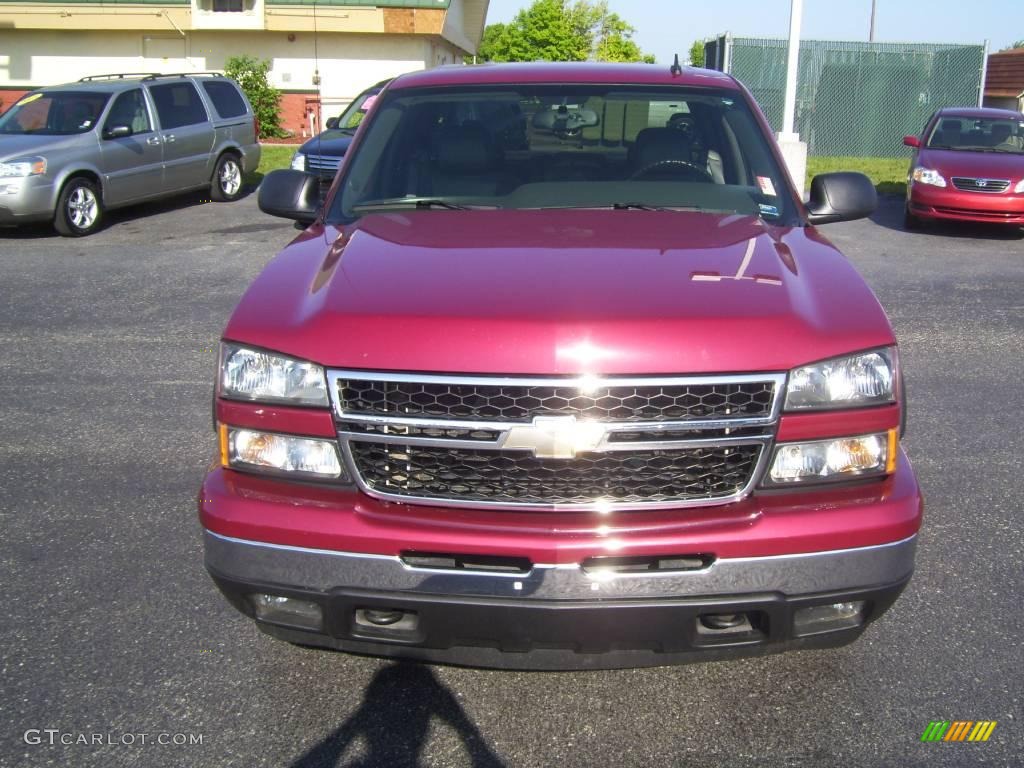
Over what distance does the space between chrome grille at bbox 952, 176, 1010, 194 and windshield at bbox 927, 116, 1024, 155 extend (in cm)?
123

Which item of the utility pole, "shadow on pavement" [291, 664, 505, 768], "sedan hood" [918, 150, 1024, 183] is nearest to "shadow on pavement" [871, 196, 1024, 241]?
"sedan hood" [918, 150, 1024, 183]

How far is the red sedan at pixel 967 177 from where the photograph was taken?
12.6 m

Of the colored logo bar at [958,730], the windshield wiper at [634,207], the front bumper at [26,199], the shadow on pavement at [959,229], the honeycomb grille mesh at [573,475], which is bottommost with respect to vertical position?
the colored logo bar at [958,730]

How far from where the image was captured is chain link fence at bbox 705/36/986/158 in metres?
22.5

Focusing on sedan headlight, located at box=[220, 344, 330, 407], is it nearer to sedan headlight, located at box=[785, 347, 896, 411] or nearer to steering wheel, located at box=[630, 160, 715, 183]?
sedan headlight, located at box=[785, 347, 896, 411]

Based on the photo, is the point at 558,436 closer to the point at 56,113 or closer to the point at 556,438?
the point at 556,438

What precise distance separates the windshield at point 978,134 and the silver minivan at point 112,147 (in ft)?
32.6

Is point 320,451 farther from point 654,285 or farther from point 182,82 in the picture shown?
point 182,82

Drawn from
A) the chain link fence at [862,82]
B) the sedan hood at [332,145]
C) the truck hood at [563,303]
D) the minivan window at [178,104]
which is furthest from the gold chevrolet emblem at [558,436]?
the chain link fence at [862,82]

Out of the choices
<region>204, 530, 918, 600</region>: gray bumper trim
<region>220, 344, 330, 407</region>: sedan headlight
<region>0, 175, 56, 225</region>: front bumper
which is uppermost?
<region>220, 344, 330, 407</region>: sedan headlight

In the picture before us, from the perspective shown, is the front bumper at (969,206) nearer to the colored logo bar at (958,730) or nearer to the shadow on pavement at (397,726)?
the colored logo bar at (958,730)

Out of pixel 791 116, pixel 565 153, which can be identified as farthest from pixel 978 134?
pixel 565 153

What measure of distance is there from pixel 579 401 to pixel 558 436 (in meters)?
0.10

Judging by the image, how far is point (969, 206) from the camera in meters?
12.7
